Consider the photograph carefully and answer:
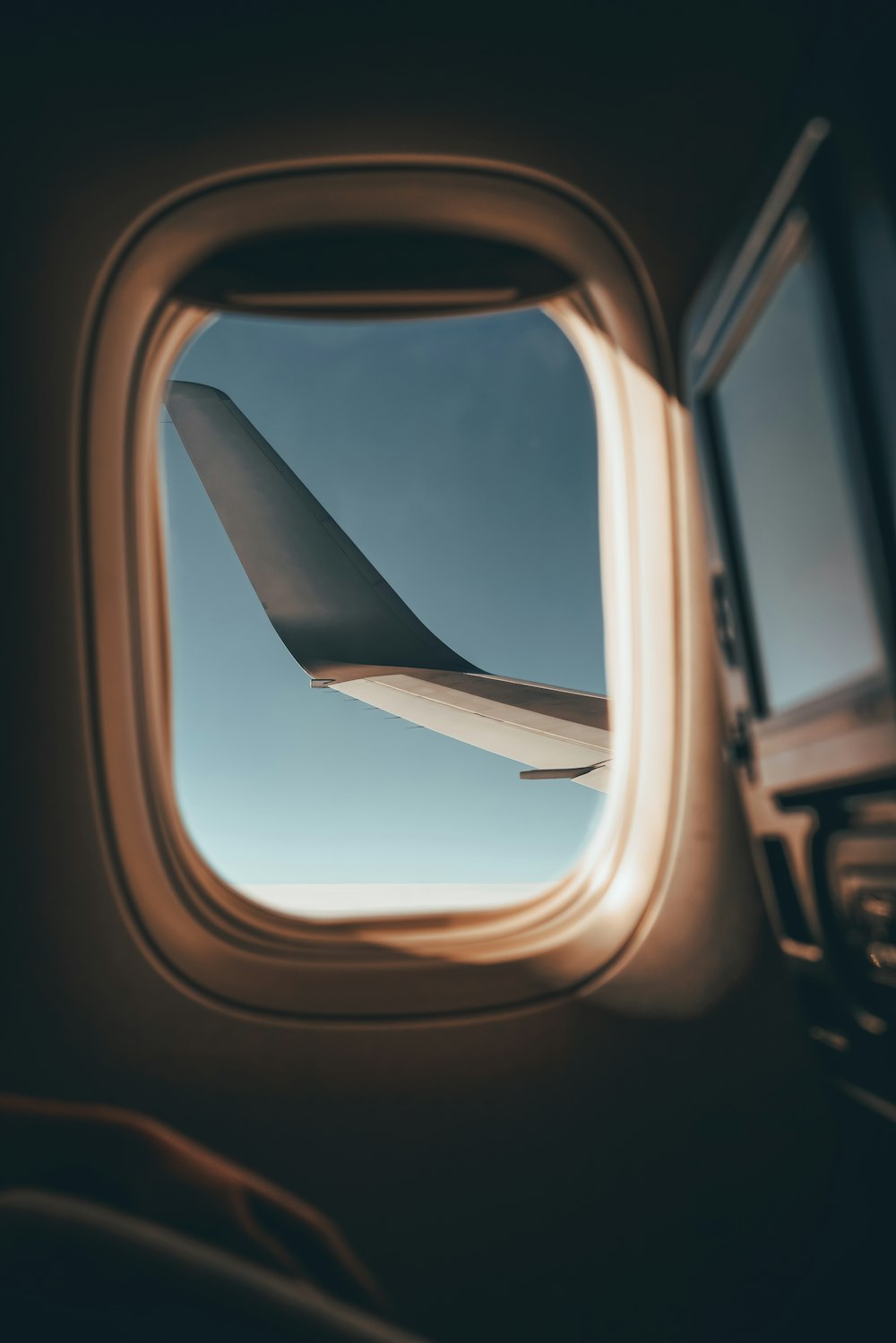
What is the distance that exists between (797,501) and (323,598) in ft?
10.8

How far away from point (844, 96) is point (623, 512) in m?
0.62

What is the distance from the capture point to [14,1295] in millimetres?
454

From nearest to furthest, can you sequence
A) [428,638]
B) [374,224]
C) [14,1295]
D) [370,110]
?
[14,1295] < [370,110] < [374,224] < [428,638]

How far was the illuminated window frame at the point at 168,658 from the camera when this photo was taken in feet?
3.72

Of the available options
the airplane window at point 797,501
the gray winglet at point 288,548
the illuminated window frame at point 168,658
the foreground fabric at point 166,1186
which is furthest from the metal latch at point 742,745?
the gray winglet at point 288,548

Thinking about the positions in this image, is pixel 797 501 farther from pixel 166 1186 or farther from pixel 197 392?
pixel 197 392

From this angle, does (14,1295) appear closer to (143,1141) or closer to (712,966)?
(143,1141)

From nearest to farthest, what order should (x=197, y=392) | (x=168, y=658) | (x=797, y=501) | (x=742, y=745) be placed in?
(x=797, y=501) → (x=742, y=745) → (x=168, y=658) → (x=197, y=392)

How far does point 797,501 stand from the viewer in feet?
2.61

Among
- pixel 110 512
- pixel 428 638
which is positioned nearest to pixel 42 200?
pixel 110 512

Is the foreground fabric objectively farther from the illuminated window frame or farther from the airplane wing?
the airplane wing

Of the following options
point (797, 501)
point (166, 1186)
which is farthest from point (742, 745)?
point (166, 1186)

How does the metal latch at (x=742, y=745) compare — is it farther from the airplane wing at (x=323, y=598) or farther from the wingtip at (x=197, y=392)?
the wingtip at (x=197, y=392)

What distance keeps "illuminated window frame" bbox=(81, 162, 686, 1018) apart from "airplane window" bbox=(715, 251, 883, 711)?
28cm
